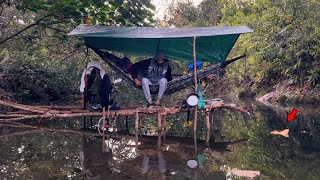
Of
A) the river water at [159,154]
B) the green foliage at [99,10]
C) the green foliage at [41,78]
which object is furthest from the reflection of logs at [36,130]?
the green foliage at [41,78]

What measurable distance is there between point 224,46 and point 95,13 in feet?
7.17

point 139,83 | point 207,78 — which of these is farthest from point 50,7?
point 207,78

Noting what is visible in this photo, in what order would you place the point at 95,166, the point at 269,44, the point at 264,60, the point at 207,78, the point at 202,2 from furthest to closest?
the point at 202,2, the point at 264,60, the point at 269,44, the point at 207,78, the point at 95,166

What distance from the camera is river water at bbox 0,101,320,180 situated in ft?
12.2

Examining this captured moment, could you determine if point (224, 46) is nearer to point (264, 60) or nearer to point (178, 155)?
point (178, 155)

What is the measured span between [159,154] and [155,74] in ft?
5.78

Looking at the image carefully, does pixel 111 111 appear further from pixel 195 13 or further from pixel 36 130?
pixel 195 13

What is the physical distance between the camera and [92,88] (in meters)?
5.85

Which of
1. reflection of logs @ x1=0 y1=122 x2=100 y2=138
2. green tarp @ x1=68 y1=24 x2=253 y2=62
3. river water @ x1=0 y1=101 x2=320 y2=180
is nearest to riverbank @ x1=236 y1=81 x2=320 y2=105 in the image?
river water @ x1=0 y1=101 x2=320 y2=180

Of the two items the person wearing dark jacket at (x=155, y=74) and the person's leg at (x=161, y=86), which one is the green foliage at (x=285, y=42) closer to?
the person wearing dark jacket at (x=155, y=74)

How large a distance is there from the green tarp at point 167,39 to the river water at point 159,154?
1.39m

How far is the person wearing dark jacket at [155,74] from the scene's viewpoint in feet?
18.5

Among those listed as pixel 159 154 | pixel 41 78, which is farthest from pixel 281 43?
pixel 159 154

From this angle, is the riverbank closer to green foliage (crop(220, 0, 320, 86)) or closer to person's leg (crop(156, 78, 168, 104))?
green foliage (crop(220, 0, 320, 86))
